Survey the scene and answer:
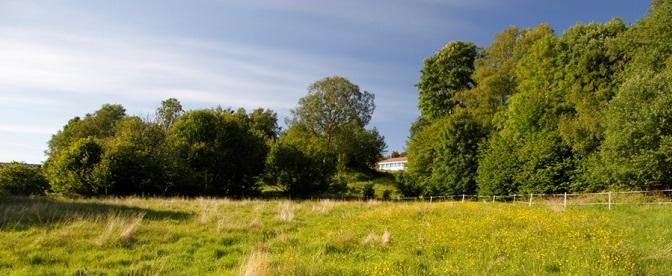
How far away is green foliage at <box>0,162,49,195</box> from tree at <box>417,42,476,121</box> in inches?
1635

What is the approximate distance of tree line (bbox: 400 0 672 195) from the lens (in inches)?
944

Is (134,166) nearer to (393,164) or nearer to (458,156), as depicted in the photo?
(458,156)

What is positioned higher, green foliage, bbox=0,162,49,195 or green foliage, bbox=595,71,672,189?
green foliage, bbox=595,71,672,189

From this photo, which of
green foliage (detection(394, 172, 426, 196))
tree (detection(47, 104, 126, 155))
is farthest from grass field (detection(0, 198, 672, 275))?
tree (detection(47, 104, 126, 155))

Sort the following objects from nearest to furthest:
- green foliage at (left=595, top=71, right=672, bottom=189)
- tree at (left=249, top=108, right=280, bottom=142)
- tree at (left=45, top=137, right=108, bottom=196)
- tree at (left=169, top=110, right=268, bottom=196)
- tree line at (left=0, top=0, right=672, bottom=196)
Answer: green foliage at (left=595, top=71, right=672, bottom=189) < tree line at (left=0, top=0, right=672, bottom=196) < tree at (left=45, top=137, right=108, bottom=196) < tree at (left=169, top=110, right=268, bottom=196) < tree at (left=249, top=108, right=280, bottom=142)

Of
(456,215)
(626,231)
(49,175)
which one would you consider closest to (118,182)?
(49,175)

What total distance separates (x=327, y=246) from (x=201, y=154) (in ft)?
108

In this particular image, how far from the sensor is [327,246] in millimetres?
10625

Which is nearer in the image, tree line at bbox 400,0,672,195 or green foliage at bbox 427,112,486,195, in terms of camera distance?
tree line at bbox 400,0,672,195

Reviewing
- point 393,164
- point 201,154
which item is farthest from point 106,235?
point 393,164

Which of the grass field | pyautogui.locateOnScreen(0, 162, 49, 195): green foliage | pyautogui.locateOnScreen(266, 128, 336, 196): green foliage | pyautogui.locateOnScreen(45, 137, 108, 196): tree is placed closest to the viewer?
the grass field

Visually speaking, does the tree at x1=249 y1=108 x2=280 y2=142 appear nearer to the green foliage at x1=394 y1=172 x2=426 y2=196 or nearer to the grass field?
the green foliage at x1=394 y1=172 x2=426 y2=196

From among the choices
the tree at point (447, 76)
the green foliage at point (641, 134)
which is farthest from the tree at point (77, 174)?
the tree at point (447, 76)

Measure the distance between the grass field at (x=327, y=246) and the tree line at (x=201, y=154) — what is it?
18316 millimetres
